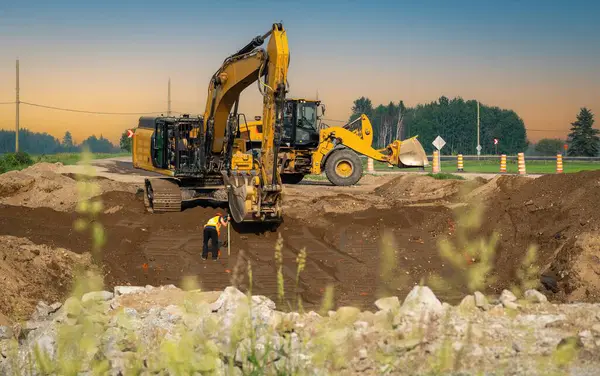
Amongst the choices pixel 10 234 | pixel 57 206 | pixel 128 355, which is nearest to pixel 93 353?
pixel 128 355

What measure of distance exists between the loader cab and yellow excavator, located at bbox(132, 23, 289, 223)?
661 cm

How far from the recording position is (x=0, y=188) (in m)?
25.6

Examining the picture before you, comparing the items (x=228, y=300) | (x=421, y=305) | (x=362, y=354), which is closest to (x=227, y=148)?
(x=228, y=300)

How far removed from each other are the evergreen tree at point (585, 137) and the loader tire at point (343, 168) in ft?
198

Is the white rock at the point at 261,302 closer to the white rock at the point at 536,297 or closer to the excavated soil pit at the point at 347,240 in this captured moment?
the excavated soil pit at the point at 347,240

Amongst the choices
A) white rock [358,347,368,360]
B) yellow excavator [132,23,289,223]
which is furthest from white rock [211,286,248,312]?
Answer: yellow excavator [132,23,289,223]

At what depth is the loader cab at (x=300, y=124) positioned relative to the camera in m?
28.1

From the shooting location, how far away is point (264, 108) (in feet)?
56.2

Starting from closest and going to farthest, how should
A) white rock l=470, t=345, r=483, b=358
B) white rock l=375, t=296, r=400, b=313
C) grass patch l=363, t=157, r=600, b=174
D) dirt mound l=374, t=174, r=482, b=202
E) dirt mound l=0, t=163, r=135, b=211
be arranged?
white rock l=470, t=345, r=483, b=358, white rock l=375, t=296, r=400, b=313, dirt mound l=0, t=163, r=135, b=211, dirt mound l=374, t=174, r=482, b=202, grass patch l=363, t=157, r=600, b=174

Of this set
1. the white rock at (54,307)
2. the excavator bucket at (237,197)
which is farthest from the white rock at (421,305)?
the excavator bucket at (237,197)

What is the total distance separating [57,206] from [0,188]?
357 centimetres

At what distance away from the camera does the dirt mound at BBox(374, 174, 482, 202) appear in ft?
86.6

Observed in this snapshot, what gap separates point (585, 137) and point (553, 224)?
7214cm

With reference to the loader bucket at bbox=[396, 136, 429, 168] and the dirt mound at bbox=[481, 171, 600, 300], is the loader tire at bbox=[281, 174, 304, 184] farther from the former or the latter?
the dirt mound at bbox=[481, 171, 600, 300]
